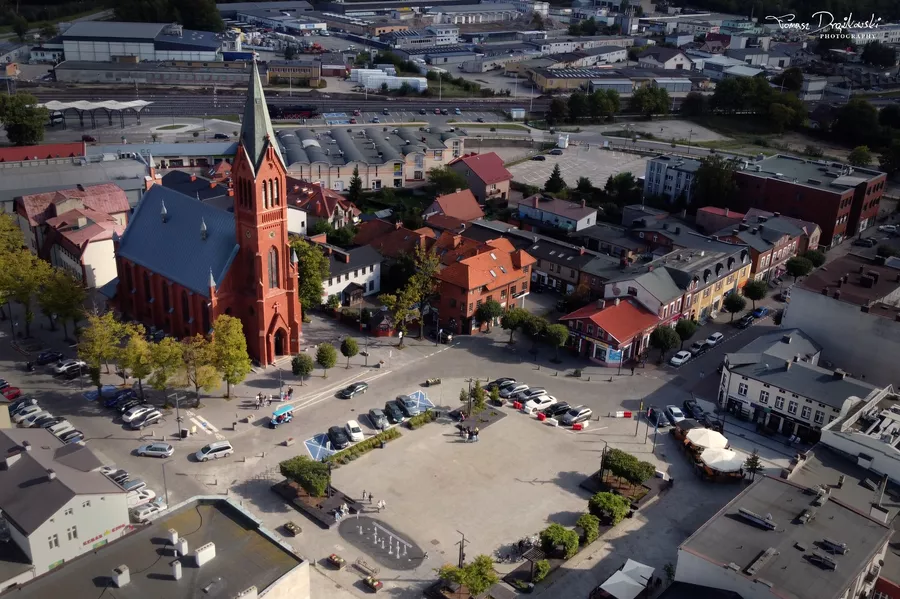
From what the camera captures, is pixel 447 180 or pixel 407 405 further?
pixel 447 180

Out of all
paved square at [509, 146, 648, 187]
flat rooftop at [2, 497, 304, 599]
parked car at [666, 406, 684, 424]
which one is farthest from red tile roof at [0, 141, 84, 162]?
parked car at [666, 406, 684, 424]

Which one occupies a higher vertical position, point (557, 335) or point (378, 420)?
point (557, 335)

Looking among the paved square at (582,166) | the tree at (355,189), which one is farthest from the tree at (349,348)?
the paved square at (582,166)

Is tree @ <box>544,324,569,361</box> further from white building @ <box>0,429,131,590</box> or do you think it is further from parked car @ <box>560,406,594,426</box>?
white building @ <box>0,429,131,590</box>

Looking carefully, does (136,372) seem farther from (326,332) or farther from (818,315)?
(818,315)

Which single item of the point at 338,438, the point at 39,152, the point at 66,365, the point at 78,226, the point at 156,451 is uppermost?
the point at 39,152

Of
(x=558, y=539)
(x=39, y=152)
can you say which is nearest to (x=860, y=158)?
(x=558, y=539)

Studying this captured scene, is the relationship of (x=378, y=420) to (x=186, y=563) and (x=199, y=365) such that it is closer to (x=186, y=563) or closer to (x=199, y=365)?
(x=199, y=365)
